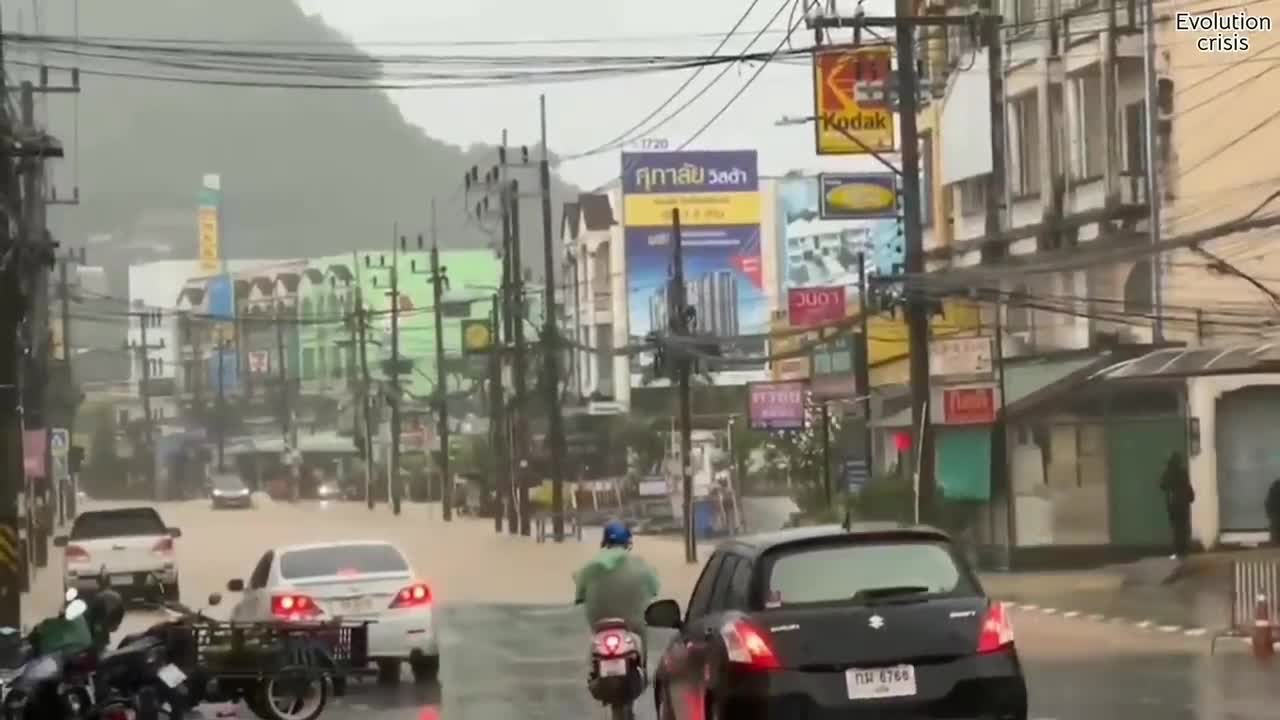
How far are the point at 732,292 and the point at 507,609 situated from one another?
69.2 m

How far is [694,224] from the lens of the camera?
11125 cm

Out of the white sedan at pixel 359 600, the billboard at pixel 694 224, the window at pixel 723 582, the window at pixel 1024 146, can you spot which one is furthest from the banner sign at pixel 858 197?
the billboard at pixel 694 224

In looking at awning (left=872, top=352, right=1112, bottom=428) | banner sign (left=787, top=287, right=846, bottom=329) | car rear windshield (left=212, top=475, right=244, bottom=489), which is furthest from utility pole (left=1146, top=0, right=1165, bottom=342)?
car rear windshield (left=212, top=475, right=244, bottom=489)

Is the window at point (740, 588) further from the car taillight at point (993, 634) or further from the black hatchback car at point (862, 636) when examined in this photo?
the car taillight at point (993, 634)

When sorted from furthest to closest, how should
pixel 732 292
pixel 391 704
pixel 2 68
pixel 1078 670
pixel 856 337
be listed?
pixel 732 292
pixel 856 337
pixel 2 68
pixel 1078 670
pixel 391 704

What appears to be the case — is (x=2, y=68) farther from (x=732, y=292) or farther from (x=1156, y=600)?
(x=732, y=292)

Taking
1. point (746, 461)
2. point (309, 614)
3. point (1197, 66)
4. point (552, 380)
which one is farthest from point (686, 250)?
point (309, 614)

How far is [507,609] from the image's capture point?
38.7m

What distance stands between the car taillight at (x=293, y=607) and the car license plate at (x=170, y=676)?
651 centimetres

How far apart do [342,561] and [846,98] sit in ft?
70.5

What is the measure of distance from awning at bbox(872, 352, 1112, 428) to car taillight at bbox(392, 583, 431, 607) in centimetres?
1910

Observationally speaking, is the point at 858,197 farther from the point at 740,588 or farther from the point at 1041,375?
the point at 740,588

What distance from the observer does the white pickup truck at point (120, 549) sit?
40.4 metres

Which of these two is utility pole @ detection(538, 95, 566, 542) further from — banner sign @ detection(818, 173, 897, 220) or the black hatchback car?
the black hatchback car
